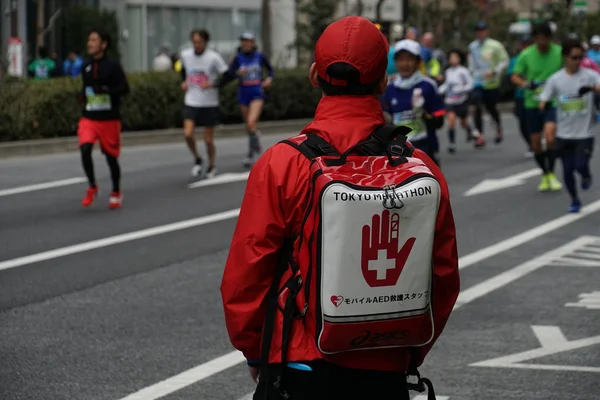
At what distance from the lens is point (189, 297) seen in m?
9.30

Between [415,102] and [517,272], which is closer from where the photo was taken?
[517,272]

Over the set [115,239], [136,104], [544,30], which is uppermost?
[544,30]

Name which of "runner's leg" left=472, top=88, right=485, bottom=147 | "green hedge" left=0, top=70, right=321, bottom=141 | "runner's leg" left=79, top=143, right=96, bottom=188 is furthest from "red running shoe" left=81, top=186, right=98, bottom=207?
"runner's leg" left=472, top=88, right=485, bottom=147

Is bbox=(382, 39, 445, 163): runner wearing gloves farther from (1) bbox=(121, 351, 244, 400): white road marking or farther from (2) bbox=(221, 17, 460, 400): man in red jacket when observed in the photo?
(2) bbox=(221, 17, 460, 400): man in red jacket

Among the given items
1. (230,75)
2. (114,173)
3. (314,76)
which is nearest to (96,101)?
(114,173)

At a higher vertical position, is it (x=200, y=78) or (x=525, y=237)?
(x=200, y=78)

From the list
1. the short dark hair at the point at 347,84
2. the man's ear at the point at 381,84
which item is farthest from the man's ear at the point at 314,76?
the man's ear at the point at 381,84

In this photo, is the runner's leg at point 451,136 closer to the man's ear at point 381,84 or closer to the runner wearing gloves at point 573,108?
the runner wearing gloves at point 573,108

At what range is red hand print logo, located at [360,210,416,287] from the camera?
11.2 feet

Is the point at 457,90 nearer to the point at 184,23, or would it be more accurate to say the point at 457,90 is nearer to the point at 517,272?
the point at 517,272

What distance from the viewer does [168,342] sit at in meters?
7.81

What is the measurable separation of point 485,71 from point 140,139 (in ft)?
18.9

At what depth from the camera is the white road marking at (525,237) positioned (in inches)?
433

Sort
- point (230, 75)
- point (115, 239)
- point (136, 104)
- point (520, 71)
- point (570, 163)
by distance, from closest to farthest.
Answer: point (115, 239) < point (570, 163) < point (520, 71) < point (230, 75) < point (136, 104)
